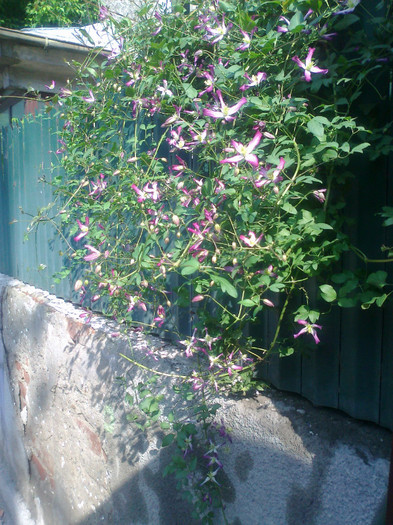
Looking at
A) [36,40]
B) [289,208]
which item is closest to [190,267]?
[289,208]

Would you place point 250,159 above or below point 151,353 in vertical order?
above

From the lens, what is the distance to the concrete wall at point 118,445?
4.95 ft

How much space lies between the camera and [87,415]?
8.46 ft

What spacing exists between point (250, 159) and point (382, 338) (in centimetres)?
68

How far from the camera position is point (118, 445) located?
229 cm

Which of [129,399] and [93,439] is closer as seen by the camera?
[129,399]

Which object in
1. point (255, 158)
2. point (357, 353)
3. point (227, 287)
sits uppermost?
point (255, 158)

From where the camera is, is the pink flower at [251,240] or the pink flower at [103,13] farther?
the pink flower at [103,13]

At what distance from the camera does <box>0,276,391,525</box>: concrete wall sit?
151 cm

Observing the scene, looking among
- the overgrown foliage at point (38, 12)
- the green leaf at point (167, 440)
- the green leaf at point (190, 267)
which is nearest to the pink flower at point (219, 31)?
the green leaf at point (190, 267)

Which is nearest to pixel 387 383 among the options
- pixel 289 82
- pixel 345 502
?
pixel 345 502

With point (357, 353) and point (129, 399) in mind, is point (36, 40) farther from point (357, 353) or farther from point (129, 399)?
point (357, 353)

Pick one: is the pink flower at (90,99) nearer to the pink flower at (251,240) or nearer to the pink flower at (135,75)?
the pink flower at (135,75)

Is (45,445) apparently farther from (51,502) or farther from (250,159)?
(250,159)
